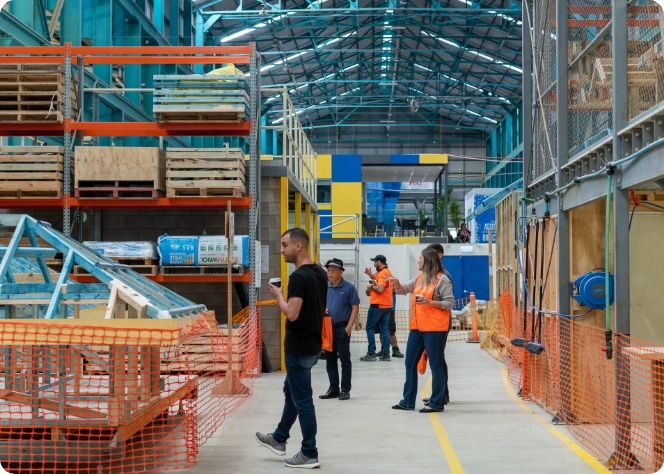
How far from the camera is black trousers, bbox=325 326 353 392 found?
1115 cm

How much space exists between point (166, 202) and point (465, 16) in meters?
25.6

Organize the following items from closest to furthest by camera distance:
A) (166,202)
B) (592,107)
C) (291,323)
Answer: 1. (291,323)
2. (592,107)
3. (166,202)

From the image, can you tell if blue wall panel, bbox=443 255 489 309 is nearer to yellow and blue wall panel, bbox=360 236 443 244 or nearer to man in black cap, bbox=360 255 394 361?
yellow and blue wall panel, bbox=360 236 443 244

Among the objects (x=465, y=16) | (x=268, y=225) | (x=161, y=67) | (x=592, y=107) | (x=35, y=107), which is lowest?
(x=268, y=225)

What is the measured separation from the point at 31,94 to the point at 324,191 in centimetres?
2490

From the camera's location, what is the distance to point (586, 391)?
29.3 feet

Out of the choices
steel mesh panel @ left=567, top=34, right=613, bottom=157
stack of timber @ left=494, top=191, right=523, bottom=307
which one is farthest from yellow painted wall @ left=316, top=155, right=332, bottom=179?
steel mesh panel @ left=567, top=34, right=613, bottom=157

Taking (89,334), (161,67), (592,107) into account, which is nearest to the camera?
(89,334)

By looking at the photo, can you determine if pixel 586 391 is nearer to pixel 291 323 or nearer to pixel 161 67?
pixel 291 323

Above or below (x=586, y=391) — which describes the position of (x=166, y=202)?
above

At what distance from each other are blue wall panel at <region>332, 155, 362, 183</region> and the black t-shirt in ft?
94.7

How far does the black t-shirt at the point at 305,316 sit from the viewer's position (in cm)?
686

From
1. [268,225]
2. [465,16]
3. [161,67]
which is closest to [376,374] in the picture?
[268,225]

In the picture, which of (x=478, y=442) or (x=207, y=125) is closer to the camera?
(x=478, y=442)
